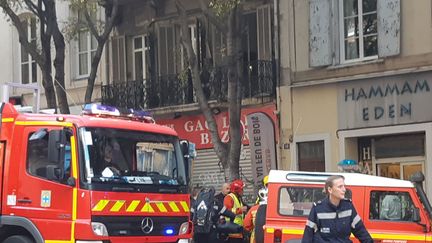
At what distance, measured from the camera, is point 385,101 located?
1655 cm

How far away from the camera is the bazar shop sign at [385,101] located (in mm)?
16047

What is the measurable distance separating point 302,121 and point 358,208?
8244mm

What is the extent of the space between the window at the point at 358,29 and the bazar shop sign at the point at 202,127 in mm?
2530

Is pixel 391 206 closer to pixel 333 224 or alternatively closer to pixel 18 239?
pixel 333 224

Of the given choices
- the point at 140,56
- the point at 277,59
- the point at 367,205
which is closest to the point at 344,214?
the point at 367,205

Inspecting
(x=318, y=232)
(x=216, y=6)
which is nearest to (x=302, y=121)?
(x=216, y=6)

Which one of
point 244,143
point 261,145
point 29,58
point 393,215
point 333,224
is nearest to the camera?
point 333,224

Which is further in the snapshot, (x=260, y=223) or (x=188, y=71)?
(x=188, y=71)

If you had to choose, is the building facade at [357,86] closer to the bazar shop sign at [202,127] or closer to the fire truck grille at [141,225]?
the bazar shop sign at [202,127]

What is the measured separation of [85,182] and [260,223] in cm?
252

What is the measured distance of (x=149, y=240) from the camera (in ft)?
34.9

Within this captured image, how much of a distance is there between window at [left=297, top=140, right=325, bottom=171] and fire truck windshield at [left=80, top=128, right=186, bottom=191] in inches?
274

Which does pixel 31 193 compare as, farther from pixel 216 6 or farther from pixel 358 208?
pixel 216 6

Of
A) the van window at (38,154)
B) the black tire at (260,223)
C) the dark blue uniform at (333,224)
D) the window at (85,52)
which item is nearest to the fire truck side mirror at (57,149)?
the van window at (38,154)
